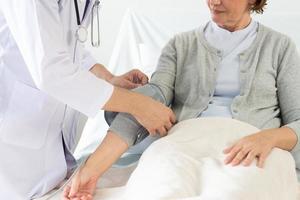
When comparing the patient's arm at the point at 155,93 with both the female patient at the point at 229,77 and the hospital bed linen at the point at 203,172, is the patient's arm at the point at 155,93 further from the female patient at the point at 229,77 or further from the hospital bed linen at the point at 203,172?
the hospital bed linen at the point at 203,172

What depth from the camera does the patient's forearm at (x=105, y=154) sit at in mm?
1348

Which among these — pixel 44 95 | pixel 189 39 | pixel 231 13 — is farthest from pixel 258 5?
pixel 44 95

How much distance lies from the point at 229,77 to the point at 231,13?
8.8 inches

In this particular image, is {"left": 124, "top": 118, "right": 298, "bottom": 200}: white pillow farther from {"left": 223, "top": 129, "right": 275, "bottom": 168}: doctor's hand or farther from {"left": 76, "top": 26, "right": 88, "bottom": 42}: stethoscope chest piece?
{"left": 76, "top": 26, "right": 88, "bottom": 42}: stethoscope chest piece

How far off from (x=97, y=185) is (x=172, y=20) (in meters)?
1.18

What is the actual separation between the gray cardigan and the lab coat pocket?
0.78 feet

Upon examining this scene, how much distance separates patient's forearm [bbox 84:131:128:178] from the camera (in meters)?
1.35

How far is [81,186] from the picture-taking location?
4.29 feet

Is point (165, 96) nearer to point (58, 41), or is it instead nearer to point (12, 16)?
point (58, 41)

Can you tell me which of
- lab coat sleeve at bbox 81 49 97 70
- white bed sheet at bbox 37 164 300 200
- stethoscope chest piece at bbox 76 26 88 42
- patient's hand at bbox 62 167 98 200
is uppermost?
stethoscope chest piece at bbox 76 26 88 42

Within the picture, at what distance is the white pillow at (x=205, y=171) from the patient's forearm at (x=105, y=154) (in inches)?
5.7

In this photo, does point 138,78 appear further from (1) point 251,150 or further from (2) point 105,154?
(1) point 251,150

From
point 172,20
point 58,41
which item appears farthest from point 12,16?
point 172,20

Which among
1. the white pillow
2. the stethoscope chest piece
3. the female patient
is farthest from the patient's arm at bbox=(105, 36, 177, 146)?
the stethoscope chest piece
